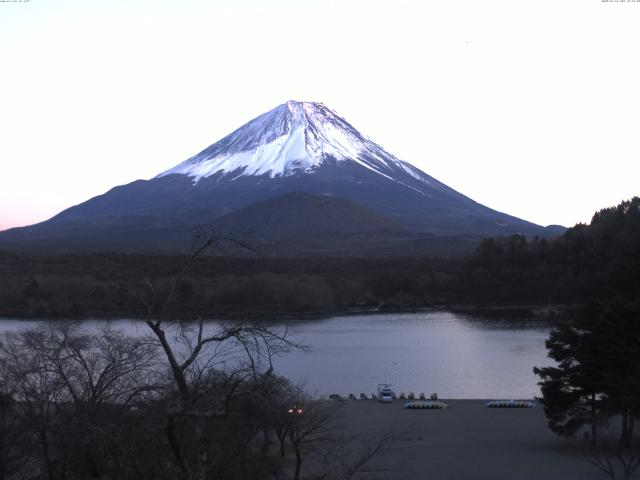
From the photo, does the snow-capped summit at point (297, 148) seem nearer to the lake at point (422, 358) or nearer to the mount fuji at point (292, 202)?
the mount fuji at point (292, 202)

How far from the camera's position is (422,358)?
2009 centimetres

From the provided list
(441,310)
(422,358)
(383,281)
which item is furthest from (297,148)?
(422,358)

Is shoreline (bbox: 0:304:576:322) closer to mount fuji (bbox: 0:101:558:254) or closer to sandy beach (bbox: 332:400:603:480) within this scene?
sandy beach (bbox: 332:400:603:480)

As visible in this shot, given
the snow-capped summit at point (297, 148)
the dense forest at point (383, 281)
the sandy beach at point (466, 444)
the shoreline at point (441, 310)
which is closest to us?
the sandy beach at point (466, 444)

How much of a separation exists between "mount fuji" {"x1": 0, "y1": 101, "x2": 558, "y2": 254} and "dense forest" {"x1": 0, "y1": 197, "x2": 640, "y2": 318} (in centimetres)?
1588

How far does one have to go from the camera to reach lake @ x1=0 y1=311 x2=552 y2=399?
16484 mm

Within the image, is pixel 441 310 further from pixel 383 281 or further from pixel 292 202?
pixel 292 202

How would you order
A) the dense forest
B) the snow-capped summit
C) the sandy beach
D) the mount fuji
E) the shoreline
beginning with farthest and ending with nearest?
the snow-capped summit, the mount fuji, the dense forest, the shoreline, the sandy beach

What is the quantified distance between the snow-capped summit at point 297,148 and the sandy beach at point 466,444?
73.1 m

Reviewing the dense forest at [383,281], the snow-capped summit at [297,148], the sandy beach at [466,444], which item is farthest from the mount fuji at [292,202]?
the sandy beach at [466,444]

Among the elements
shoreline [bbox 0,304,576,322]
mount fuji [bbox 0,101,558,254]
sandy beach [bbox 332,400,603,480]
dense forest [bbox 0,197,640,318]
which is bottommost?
sandy beach [bbox 332,400,603,480]

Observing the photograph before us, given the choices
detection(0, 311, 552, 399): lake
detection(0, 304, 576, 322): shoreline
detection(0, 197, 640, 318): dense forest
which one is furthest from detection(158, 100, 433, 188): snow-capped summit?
detection(0, 311, 552, 399): lake

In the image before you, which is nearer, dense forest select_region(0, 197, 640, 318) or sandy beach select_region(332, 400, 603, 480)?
sandy beach select_region(332, 400, 603, 480)

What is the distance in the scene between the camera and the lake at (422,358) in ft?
54.1
